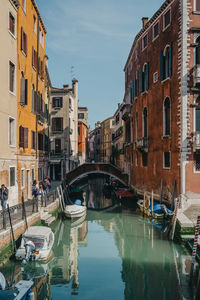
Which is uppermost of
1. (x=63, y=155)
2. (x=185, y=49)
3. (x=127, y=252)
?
(x=185, y=49)

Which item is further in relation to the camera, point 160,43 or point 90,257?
point 160,43

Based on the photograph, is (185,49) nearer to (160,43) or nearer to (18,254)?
(160,43)

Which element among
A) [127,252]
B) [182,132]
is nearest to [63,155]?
[182,132]

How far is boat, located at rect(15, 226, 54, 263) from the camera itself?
10.9 metres

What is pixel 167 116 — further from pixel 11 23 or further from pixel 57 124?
pixel 57 124

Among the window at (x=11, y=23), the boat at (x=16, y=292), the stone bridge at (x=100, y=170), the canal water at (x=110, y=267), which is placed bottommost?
the canal water at (x=110, y=267)

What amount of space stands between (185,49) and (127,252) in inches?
423

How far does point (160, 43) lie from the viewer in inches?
799

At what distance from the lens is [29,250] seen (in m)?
10.9

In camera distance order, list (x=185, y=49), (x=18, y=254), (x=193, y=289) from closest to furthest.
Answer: (x=193, y=289)
(x=18, y=254)
(x=185, y=49)

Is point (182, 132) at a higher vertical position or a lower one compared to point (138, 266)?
higher

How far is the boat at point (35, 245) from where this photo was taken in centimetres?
1086

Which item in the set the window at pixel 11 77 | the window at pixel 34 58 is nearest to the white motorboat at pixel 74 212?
the window at pixel 11 77

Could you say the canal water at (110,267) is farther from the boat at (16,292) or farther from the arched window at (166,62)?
the arched window at (166,62)
